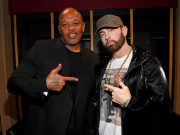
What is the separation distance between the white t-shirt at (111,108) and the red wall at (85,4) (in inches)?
59.8

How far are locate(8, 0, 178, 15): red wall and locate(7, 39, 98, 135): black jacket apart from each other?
1273mm

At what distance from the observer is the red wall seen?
303 centimetres

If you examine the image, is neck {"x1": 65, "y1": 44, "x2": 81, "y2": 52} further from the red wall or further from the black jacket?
the red wall

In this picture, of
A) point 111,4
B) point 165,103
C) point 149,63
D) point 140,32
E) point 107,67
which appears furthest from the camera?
point 140,32

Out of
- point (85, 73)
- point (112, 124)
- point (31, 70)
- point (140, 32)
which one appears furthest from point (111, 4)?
point (112, 124)

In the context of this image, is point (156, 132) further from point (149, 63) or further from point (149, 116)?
point (149, 63)

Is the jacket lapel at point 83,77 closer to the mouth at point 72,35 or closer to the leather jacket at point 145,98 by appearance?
the mouth at point 72,35

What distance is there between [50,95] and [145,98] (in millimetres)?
780

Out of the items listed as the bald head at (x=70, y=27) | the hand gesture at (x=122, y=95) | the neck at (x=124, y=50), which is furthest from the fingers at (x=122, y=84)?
the bald head at (x=70, y=27)

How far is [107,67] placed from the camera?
1.82 m

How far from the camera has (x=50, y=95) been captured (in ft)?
6.05

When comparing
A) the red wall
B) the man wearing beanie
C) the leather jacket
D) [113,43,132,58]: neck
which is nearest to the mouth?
the man wearing beanie

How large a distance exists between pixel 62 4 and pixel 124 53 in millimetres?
1714

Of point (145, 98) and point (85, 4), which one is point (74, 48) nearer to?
point (145, 98)
